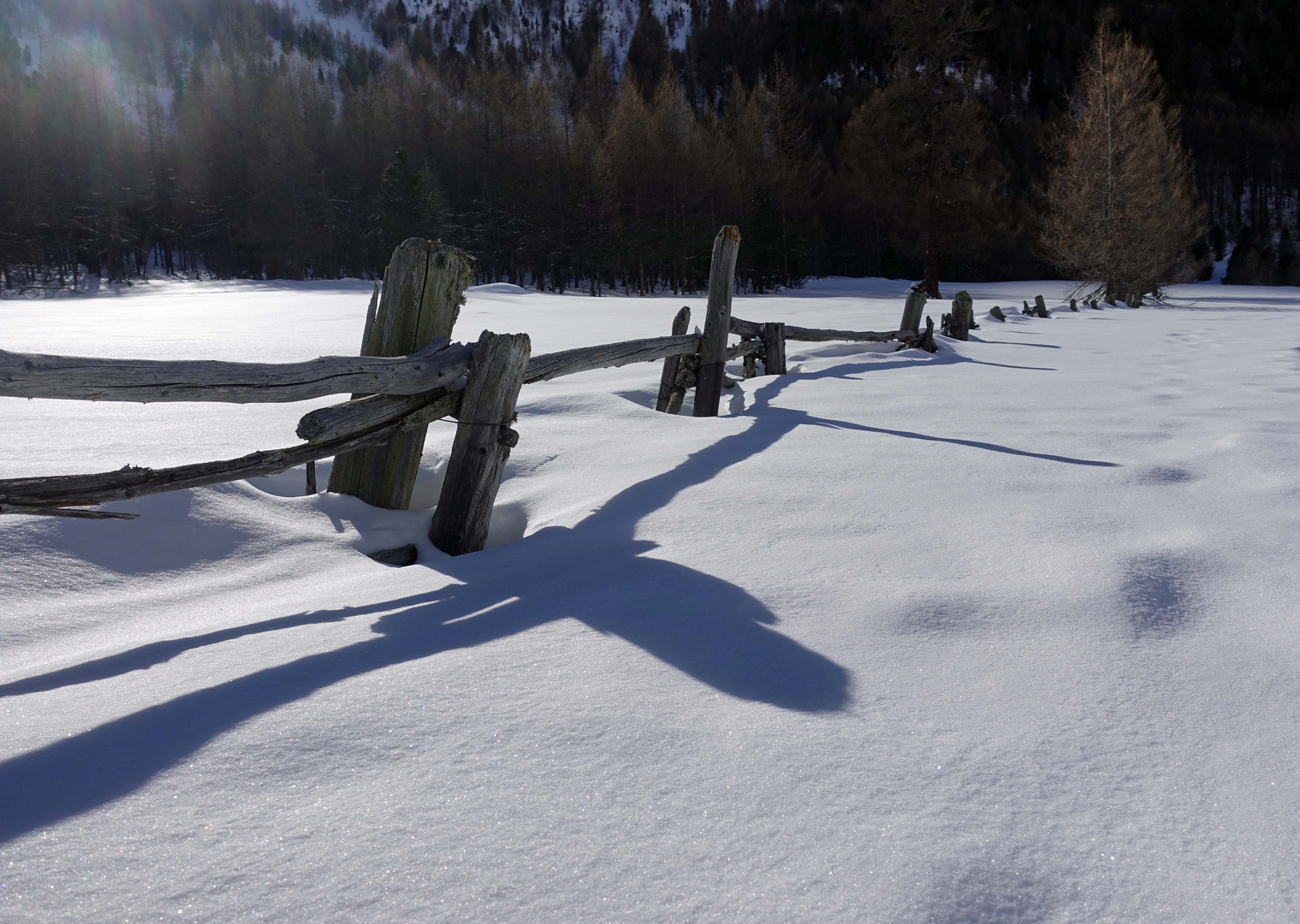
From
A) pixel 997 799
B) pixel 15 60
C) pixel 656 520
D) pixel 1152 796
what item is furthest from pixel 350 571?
pixel 15 60

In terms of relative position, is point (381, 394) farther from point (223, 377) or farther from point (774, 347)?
point (774, 347)

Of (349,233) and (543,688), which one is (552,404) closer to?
(543,688)

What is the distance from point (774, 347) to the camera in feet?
20.4

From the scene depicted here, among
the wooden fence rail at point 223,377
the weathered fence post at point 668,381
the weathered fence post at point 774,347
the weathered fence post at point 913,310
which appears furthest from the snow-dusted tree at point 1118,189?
the wooden fence rail at point 223,377

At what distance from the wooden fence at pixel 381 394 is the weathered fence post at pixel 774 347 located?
2.88m

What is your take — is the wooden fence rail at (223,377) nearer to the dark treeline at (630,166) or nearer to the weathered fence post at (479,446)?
the weathered fence post at (479,446)

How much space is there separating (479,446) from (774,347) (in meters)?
4.03

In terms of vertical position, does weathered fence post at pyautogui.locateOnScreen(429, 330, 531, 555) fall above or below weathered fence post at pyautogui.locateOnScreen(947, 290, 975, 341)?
below

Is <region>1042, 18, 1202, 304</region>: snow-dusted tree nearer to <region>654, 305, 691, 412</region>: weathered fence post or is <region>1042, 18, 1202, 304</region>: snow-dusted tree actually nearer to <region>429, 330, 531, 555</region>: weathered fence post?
<region>654, 305, 691, 412</region>: weathered fence post

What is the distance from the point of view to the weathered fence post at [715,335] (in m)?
4.95

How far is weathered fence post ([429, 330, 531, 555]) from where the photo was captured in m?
2.57

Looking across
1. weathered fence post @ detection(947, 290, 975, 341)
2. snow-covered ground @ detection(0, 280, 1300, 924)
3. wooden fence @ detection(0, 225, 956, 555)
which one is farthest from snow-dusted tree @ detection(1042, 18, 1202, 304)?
wooden fence @ detection(0, 225, 956, 555)

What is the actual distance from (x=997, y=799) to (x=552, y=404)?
348 centimetres

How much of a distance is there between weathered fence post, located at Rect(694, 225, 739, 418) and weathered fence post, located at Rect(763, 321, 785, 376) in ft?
3.95
